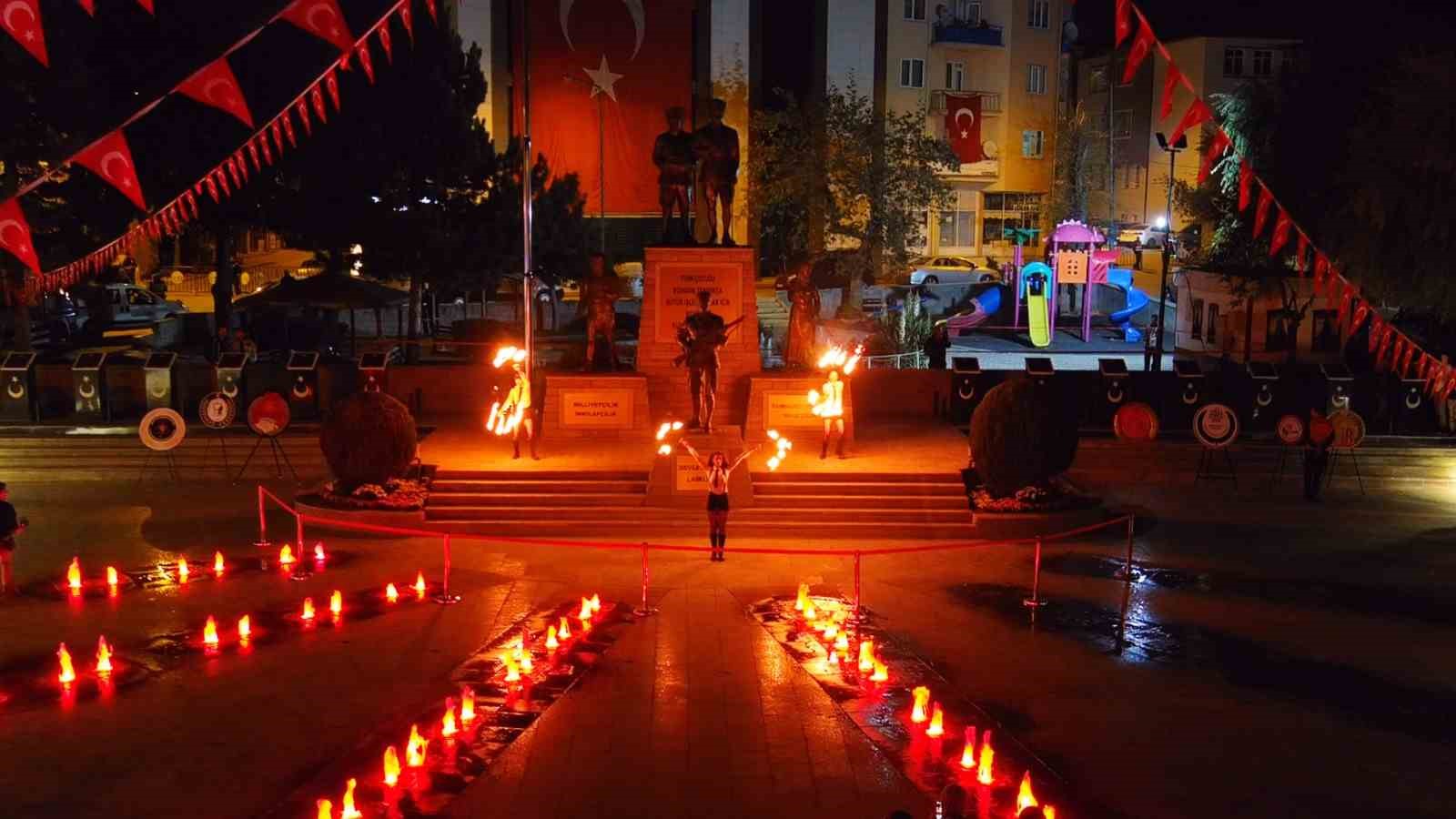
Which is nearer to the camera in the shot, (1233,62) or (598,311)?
(598,311)

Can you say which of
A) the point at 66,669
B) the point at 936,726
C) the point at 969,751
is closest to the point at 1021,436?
the point at 936,726

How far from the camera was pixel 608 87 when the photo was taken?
4062 cm

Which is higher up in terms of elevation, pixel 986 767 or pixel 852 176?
pixel 852 176

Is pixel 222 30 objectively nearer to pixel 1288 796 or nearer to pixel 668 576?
pixel 668 576

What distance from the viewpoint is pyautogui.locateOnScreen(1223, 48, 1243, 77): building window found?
55344 mm

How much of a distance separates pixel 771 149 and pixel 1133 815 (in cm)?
3601

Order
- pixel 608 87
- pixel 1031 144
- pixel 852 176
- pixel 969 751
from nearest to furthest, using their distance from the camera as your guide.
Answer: pixel 969 751
pixel 608 87
pixel 852 176
pixel 1031 144

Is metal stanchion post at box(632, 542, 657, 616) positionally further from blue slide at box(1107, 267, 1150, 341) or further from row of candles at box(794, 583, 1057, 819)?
blue slide at box(1107, 267, 1150, 341)

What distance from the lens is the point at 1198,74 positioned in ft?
183

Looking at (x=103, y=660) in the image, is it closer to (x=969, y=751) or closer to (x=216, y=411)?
(x=969, y=751)

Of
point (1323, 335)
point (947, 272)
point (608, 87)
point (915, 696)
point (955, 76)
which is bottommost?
point (915, 696)

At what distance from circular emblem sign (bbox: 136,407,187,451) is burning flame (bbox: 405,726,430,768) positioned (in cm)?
1318

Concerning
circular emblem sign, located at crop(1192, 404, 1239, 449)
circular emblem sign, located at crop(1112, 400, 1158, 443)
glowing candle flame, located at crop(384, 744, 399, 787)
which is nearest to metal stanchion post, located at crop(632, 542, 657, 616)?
glowing candle flame, located at crop(384, 744, 399, 787)

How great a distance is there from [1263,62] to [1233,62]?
4.04ft
